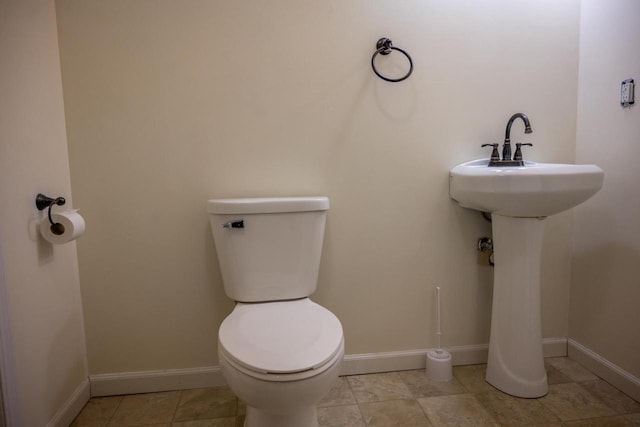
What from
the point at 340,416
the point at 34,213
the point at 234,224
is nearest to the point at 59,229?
the point at 34,213

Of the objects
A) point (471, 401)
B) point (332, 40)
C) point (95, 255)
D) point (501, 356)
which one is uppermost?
point (332, 40)

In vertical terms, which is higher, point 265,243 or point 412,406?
point 265,243

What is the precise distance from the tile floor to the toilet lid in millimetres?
446

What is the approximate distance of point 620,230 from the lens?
149cm

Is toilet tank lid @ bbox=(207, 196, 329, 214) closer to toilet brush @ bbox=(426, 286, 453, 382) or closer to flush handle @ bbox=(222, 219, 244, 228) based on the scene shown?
flush handle @ bbox=(222, 219, 244, 228)

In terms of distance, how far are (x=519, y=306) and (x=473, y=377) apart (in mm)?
396

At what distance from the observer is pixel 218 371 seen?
1588mm

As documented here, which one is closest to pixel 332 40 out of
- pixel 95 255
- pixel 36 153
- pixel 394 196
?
pixel 394 196

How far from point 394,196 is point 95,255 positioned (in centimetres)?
127

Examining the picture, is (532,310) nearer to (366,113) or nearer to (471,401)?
(471,401)

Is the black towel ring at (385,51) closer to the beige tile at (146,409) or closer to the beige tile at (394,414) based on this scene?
the beige tile at (394,414)

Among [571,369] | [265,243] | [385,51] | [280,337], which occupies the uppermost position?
[385,51]

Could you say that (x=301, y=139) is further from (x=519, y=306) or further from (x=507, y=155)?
→ (x=519, y=306)

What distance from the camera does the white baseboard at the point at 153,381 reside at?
1.52 m
